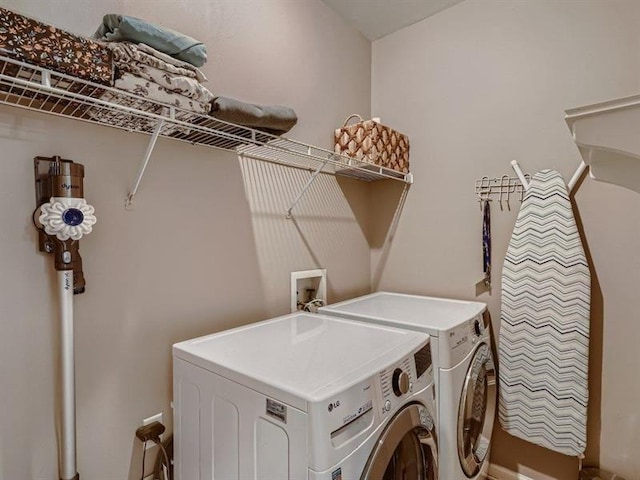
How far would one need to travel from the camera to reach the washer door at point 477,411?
1.44 meters

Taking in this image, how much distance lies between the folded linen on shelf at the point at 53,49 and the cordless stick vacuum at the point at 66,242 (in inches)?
11.5

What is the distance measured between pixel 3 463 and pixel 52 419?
134 millimetres

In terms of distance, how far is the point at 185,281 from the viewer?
53.8 inches

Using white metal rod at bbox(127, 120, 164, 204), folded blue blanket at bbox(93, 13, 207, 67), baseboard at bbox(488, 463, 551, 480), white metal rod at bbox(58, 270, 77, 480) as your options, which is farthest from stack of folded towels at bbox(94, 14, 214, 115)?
baseboard at bbox(488, 463, 551, 480)

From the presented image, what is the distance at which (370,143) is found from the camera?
1.90 metres

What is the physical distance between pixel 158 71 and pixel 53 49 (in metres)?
0.25

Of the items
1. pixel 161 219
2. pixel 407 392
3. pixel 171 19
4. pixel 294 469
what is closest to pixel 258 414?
pixel 294 469

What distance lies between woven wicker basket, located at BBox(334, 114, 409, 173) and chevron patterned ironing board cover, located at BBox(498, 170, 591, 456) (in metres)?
0.76

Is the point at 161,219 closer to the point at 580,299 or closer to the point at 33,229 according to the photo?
the point at 33,229

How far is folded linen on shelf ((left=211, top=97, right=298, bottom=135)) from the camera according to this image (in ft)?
3.71

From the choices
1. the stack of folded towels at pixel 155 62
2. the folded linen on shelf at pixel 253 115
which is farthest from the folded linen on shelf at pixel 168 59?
the folded linen on shelf at pixel 253 115

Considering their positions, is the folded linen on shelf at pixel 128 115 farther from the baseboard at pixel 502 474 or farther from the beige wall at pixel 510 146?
the baseboard at pixel 502 474

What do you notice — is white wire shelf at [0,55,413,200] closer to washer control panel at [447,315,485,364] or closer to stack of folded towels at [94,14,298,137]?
stack of folded towels at [94,14,298,137]

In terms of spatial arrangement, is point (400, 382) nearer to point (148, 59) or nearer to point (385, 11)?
point (148, 59)
